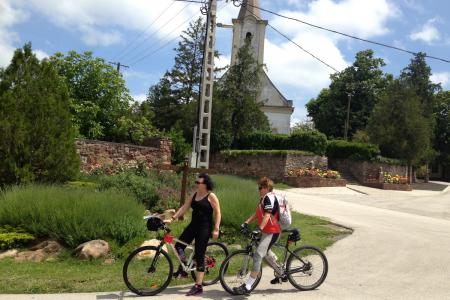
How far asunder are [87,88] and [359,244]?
18.9 meters

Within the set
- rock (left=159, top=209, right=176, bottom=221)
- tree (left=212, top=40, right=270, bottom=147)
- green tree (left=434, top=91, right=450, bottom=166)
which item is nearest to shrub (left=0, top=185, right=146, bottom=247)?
rock (left=159, top=209, right=176, bottom=221)

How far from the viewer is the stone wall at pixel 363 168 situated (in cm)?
3403

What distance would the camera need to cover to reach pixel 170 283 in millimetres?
6996

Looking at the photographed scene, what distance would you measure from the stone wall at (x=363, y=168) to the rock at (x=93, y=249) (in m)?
28.0

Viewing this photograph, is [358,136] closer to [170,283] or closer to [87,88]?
[87,88]

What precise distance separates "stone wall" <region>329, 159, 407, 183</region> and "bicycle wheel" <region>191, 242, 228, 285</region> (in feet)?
91.3

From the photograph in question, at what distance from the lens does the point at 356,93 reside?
181 feet

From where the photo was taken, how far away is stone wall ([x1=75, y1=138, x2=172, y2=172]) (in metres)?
18.0

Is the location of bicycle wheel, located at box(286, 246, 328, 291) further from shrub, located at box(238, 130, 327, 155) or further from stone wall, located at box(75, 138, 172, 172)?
shrub, located at box(238, 130, 327, 155)

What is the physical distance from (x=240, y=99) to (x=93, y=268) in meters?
27.6

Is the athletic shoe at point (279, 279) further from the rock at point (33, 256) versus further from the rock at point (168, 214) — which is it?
the rock at point (168, 214)

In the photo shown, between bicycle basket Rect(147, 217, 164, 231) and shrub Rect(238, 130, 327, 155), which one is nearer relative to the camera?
bicycle basket Rect(147, 217, 164, 231)

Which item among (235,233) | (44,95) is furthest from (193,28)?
(235,233)

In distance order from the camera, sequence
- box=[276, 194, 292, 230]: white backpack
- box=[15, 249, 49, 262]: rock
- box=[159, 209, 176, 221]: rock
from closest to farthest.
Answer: box=[276, 194, 292, 230]: white backpack
box=[15, 249, 49, 262]: rock
box=[159, 209, 176, 221]: rock
